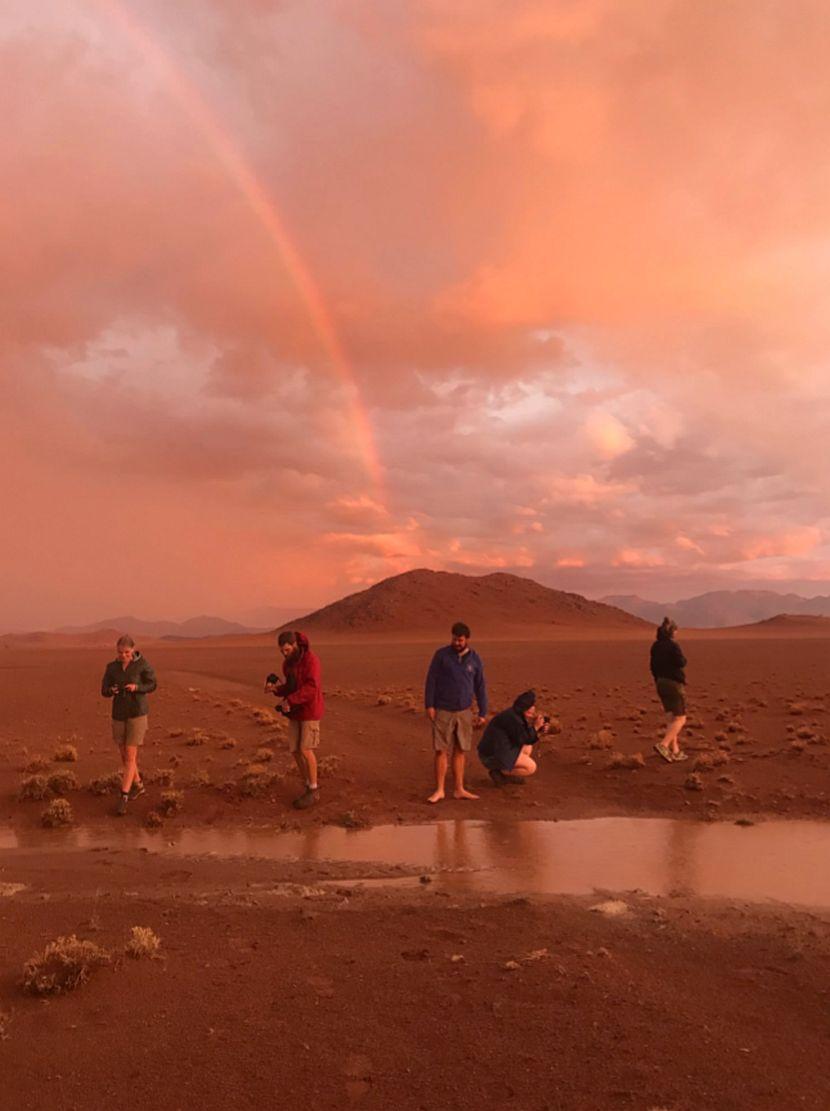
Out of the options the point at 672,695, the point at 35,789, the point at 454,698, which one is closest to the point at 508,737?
the point at 454,698

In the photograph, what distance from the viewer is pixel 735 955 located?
573 centimetres

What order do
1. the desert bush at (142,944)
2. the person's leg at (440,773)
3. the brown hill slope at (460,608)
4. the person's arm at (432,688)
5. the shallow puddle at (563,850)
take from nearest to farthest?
the desert bush at (142,944) → the shallow puddle at (563,850) → the person's arm at (432,688) → the person's leg at (440,773) → the brown hill slope at (460,608)

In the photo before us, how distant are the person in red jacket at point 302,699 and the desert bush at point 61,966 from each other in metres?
5.12

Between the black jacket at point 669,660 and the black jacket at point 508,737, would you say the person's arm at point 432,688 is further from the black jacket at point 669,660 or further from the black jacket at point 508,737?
the black jacket at point 669,660

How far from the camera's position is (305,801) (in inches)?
433

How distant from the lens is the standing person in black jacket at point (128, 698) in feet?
34.5

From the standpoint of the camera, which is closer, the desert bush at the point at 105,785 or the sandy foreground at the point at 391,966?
the sandy foreground at the point at 391,966

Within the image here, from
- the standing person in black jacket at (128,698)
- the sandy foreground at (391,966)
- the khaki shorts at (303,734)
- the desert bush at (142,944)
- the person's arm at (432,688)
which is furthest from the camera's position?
the person's arm at (432,688)

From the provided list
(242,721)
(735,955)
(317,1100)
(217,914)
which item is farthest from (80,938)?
(242,721)

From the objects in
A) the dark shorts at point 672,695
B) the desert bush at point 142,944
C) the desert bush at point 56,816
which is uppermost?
the dark shorts at point 672,695

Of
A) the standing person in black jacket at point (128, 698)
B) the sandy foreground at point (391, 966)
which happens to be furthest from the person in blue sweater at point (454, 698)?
the standing person in black jacket at point (128, 698)

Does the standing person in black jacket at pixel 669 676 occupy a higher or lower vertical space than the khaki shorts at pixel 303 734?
higher

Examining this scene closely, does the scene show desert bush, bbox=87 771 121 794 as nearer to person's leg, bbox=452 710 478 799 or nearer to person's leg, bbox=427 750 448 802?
person's leg, bbox=427 750 448 802

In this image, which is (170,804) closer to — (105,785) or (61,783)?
(105,785)
